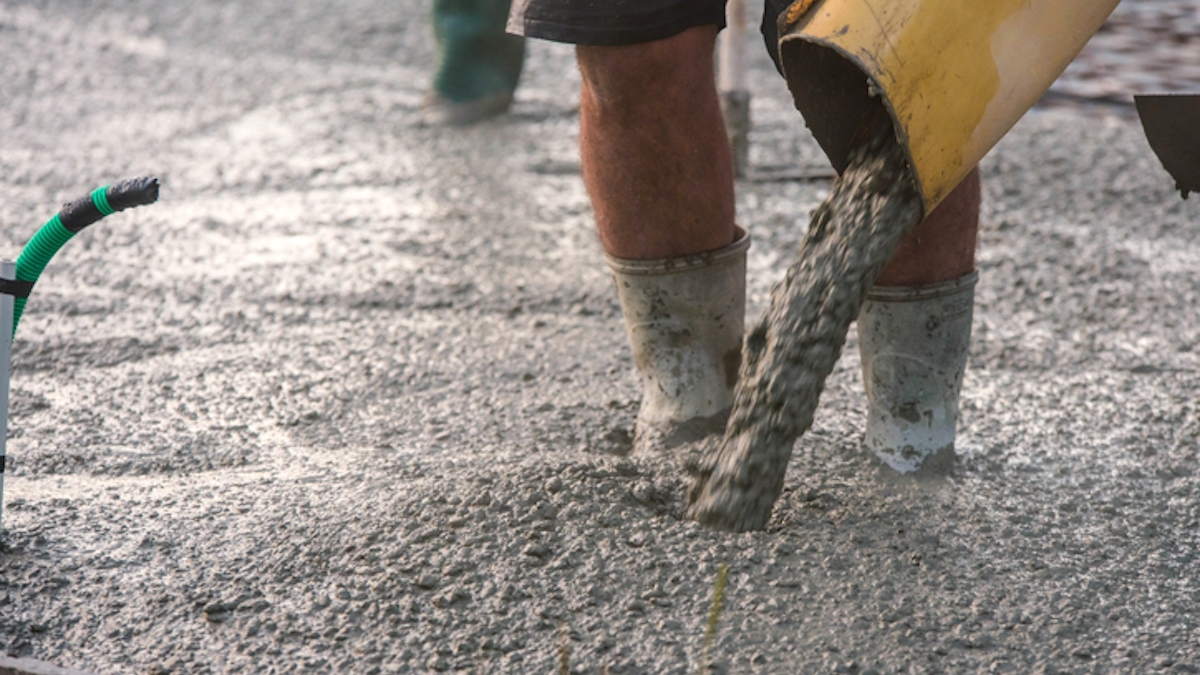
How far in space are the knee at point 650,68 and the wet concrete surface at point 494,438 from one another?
1.75 feet

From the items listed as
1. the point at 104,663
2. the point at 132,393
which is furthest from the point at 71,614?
the point at 132,393

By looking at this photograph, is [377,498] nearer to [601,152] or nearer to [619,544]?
[619,544]

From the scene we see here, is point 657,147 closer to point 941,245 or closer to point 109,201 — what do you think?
point 941,245

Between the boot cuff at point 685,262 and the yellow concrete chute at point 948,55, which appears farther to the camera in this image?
the boot cuff at point 685,262

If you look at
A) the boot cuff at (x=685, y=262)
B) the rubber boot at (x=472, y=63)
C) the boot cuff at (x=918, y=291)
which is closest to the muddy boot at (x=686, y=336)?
the boot cuff at (x=685, y=262)

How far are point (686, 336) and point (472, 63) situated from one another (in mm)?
2441

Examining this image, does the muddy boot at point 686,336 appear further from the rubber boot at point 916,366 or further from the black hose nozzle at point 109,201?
the black hose nozzle at point 109,201

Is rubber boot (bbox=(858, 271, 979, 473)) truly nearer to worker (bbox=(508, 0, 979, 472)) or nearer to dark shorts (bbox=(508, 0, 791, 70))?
worker (bbox=(508, 0, 979, 472))

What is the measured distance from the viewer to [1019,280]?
9.14 feet

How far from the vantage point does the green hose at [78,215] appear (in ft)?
4.66

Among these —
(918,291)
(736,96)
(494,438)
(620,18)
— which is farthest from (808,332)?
(736,96)

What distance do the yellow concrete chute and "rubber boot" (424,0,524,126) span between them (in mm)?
2630

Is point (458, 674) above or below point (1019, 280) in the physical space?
above

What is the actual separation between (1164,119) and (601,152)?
0.77 m
